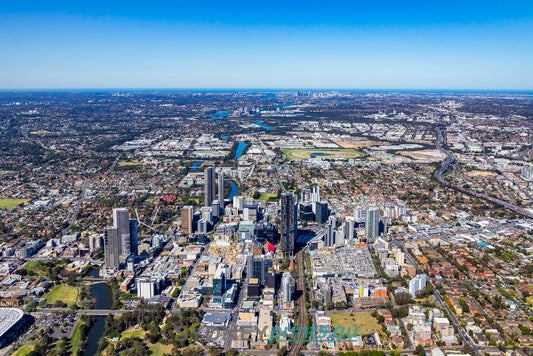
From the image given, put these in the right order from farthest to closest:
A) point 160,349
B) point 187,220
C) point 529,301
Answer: point 187,220 < point 529,301 < point 160,349

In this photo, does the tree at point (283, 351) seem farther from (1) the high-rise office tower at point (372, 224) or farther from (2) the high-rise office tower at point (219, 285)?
(1) the high-rise office tower at point (372, 224)

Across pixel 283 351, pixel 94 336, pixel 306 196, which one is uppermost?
pixel 306 196

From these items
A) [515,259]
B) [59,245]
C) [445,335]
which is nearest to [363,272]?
[445,335]

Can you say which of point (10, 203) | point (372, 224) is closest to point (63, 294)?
point (372, 224)

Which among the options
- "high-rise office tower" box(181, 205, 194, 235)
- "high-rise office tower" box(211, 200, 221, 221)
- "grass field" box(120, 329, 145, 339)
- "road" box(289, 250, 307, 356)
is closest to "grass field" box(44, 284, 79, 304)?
"grass field" box(120, 329, 145, 339)

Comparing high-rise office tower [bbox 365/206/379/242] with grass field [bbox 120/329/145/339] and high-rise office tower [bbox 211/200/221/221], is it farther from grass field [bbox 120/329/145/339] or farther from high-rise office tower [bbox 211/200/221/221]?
grass field [bbox 120/329/145/339]

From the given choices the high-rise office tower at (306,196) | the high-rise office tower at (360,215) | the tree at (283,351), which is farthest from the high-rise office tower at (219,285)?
the high-rise office tower at (306,196)

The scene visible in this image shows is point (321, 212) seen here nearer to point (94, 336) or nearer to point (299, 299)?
point (299, 299)
